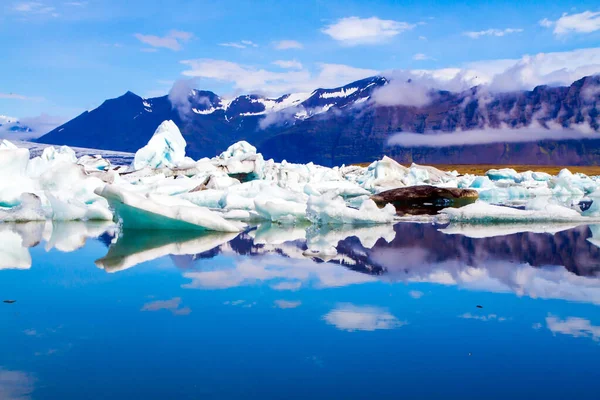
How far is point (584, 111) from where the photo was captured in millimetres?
168750

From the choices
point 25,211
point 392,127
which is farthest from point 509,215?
point 392,127

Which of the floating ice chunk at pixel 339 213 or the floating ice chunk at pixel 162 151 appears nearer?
the floating ice chunk at pixel 339 213

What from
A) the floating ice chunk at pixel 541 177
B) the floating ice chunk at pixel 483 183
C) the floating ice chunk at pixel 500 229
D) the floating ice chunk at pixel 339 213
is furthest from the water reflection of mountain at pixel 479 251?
the floating ice chunk at pixel 541 177

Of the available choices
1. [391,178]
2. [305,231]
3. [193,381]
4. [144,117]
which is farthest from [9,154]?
[144,117]

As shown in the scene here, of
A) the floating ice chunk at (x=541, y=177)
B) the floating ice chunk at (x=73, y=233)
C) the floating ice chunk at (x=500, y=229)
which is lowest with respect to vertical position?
the floating ice chunk at (x=541, y=177)

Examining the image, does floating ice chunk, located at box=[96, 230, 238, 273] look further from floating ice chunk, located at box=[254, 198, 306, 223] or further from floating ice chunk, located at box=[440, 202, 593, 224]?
floating ice chunk, located at box=[440, 202, 593, 224]

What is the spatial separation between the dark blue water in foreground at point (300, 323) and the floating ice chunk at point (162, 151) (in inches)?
659

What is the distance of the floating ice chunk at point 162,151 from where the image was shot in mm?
22469

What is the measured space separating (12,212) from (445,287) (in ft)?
22.9

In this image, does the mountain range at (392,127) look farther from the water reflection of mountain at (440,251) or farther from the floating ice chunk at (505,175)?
the water reflection of mountain at (440,251)

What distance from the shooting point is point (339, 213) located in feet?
28.3

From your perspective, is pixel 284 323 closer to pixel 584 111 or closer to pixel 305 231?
pixel 305 231

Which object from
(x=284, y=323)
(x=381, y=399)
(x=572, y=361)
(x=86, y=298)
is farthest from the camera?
(x=86, y=298)

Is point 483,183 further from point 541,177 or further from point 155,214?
point 155,214
